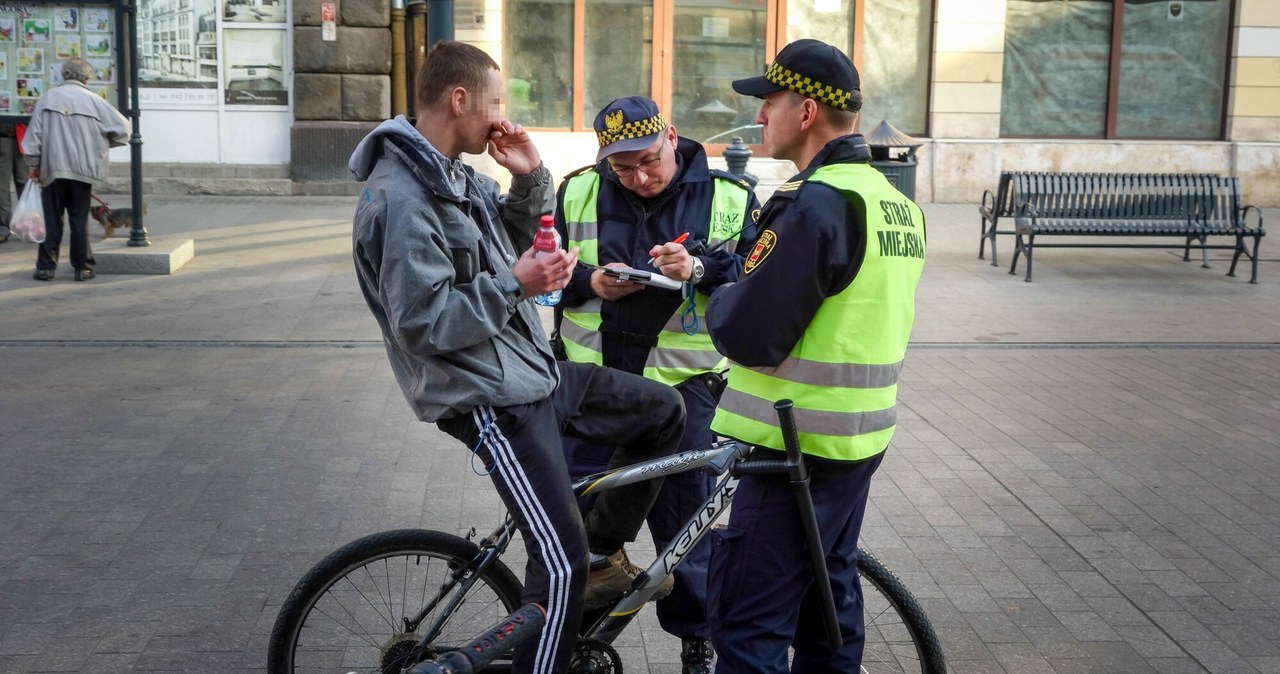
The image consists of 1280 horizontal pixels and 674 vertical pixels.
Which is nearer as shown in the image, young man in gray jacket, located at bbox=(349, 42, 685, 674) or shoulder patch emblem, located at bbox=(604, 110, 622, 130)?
young man in gray jacket, located at bbox=(349, 42, 685, 674)

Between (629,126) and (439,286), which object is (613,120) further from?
(439,286)

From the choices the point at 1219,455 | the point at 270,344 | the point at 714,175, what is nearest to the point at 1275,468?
the point at 1219,455

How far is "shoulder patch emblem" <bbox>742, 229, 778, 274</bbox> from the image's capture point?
3.03 meters

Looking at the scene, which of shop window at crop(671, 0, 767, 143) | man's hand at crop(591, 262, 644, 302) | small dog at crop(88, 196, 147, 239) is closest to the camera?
man's hand at crop(591, 262, 644, 302)

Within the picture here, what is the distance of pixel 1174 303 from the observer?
10.8 metres

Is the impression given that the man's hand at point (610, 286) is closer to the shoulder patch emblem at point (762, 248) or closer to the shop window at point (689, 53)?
the shoulder patch emblem at point (762, 248)

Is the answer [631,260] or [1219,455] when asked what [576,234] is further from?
[1219,455]

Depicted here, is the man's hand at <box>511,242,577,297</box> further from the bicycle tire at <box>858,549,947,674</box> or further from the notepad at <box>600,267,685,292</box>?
the bicycle tire at <box>858,549,947,674</box>

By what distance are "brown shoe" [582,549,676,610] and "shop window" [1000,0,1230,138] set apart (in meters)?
15.7

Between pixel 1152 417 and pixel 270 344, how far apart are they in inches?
206

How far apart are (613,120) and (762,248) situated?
1.04 metres

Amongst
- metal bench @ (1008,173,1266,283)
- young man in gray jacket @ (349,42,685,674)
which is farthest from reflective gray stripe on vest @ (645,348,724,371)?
metal bench @ (1008,173,1266,283)

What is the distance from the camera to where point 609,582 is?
11.6ft

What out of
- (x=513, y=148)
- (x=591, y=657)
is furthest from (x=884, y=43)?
(x=591, y=657)
